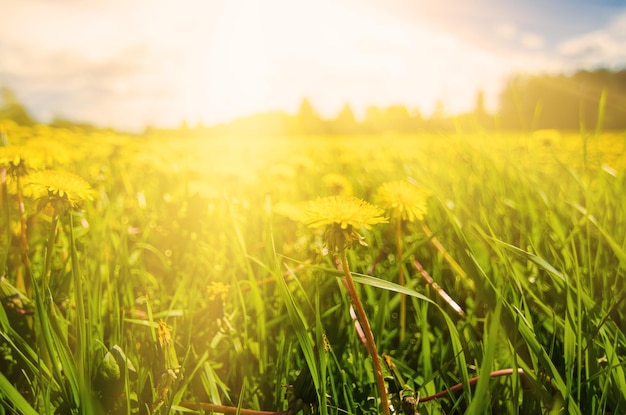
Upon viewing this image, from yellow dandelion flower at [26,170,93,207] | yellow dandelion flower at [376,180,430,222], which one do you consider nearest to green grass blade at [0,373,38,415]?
yellow dandelion flower at [26,170,93,207]

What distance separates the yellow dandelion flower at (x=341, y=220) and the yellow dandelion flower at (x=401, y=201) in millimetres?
296

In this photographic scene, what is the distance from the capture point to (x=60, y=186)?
33.0 inches

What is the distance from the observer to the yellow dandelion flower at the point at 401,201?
3.18ft

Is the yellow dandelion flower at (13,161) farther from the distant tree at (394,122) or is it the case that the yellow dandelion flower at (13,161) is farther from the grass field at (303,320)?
the distant tree at (394,122)

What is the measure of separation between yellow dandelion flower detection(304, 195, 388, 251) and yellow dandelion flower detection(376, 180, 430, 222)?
296 mm

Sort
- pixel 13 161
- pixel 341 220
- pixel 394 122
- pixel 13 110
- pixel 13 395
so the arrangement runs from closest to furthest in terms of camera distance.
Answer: pixel 13 395, pixel 341 220, pixel 13 161, pixel 13 110, pixel 394 122

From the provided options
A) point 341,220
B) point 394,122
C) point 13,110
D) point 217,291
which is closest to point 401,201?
point 341,220

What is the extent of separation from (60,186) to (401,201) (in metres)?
0.77

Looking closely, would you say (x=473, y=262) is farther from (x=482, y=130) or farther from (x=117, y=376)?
(x=482, y=130)

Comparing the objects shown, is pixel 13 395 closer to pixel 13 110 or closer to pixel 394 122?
pixel 13 110

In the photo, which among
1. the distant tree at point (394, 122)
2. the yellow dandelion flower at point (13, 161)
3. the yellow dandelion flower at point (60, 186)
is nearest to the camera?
the yellow dandelion flower at point (60, 186)

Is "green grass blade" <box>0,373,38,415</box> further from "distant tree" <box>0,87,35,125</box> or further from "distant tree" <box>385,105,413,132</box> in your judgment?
"distant tree" <box>385,105,413,132</box>

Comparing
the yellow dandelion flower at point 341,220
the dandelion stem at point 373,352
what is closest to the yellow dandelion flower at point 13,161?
the yellow dandelion flower at point 341,220

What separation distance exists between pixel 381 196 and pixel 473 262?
0.42m
